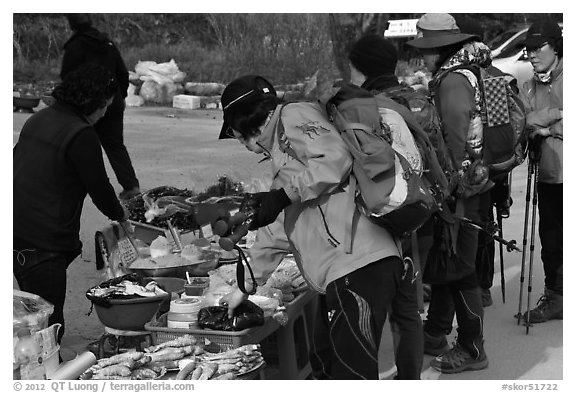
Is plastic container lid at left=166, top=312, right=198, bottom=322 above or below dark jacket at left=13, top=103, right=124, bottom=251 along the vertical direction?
below

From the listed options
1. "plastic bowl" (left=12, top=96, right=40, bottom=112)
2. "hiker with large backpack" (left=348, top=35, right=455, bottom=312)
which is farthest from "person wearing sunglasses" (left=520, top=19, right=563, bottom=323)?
"plastic bowl" (left=12, top=96, right=40, bottom=112)

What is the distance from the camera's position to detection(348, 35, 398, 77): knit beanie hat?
527 centimetres

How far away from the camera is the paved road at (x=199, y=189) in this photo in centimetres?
606

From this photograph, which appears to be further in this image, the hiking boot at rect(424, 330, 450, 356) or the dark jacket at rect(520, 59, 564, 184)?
the dark jacket at rect(520, 59, 564, 184)

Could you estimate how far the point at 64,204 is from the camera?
520cm

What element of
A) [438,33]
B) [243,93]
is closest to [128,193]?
[438,33]

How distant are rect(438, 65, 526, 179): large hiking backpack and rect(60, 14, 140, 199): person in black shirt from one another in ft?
13.7

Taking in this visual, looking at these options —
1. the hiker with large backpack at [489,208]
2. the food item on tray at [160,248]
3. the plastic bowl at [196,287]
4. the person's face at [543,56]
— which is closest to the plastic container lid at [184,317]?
the plastic bowl at [196,287]

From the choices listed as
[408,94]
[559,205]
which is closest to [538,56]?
[559,205]

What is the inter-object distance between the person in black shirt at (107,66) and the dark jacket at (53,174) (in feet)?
11.8

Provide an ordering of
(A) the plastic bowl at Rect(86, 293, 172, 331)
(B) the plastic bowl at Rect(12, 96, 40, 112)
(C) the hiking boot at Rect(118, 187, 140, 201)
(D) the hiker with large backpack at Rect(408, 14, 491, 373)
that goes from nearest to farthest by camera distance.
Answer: (A) the plastic bowl at Rect(86, 293, 172, 331) → (D) the hiker with large backpack at Rect(408, 14, 491, 373) → (C) the hiking boot at Rect(118, 187, 140, 201) → (B) the plastic bowl at Rect(12, 96, 40, 112)

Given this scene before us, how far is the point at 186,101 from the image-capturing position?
1919cm

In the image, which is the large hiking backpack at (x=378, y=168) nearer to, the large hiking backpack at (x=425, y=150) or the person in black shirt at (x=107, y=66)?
the large hiking backpack at (x=425, y=150)

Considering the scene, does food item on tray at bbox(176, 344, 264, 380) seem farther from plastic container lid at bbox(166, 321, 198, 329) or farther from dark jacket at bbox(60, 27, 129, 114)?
dark jacket at bbox(60, 27, 129, 114)
